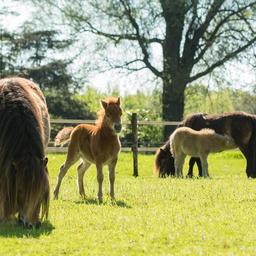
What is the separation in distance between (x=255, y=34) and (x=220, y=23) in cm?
174

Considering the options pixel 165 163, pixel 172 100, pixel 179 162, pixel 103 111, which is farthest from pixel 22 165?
pixel 172 100

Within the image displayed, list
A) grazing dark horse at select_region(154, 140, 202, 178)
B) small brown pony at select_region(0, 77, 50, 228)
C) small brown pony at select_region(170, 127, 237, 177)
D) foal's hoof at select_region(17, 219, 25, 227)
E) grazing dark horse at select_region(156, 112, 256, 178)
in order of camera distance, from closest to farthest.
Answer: small brown pony at select_region(0, 77, 50, 228), foal's hoof at select_region(17, 219, 25, 227), small brown pony at select_region(170, 127, 237, 177), grazing dark horse at select_region(156, 112, 256, 178), grazing dark horse at select_region(154, 140, 202, 178)

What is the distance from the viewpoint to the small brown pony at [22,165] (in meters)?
7.09

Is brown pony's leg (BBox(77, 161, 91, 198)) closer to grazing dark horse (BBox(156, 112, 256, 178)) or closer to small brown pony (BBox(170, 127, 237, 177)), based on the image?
small brown pony (BBox(170, 127, 237, 177))

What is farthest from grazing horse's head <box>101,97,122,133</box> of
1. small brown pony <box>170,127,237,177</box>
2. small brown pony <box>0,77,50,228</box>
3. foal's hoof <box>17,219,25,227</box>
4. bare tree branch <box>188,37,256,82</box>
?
bare tree branch <box>188,37,256,82</box>

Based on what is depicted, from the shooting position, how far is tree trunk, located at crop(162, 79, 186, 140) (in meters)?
29.3

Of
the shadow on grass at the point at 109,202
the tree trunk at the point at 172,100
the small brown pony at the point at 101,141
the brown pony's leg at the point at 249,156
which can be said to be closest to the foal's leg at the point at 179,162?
the brown pony's leg at the point at 249,156

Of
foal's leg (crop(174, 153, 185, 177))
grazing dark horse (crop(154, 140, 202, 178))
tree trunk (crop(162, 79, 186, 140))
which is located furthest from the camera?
tree trunk (crop(162, 79, 186, 140))

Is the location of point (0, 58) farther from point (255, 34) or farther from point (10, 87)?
point (10, 87)

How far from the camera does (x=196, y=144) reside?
56.3 feet

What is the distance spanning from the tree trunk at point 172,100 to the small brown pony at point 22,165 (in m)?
21.6

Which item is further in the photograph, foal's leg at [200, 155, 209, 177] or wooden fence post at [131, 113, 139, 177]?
wooden fence post at [131, 113, 139, 177]

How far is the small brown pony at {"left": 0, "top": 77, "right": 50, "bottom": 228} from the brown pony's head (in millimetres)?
11001

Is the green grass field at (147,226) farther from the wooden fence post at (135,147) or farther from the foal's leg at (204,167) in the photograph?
the wooden fence post at (135,147)
